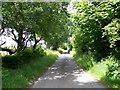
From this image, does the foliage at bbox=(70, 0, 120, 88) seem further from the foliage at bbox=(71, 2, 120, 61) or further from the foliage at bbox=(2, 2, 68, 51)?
the foliage at bbox=(2, 2, 68, 51)

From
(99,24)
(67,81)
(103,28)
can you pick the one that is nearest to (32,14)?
(67,81)

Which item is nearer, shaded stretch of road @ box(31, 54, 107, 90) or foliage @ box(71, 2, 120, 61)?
foliage @ box(71, 2, 120, 61)

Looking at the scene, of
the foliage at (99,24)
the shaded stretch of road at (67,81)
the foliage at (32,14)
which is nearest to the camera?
the foliage at (99,24)

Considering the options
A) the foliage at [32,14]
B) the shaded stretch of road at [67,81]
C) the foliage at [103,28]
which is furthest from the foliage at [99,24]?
the foliage at [32,14]

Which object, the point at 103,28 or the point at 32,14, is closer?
the point at 103,28

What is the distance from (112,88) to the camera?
11844 mm

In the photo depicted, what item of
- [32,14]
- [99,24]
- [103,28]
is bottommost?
[103,28]

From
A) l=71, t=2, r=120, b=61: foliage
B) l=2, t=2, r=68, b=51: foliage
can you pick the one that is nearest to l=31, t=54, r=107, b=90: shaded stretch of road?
l=71, t=2, r=120, b=61: foliage

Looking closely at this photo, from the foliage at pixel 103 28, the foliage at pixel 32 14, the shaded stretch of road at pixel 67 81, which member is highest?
the foliage at pixel 32 14

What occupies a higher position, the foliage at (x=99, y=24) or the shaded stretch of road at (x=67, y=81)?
the foliage at (x=99, y=24)

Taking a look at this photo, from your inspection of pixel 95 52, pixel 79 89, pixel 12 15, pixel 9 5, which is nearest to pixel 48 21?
pixel 12 15

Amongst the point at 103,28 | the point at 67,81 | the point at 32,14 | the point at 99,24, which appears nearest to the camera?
the point at 103,28

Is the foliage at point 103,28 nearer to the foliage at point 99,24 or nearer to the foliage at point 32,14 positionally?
the foliage at point 99,24

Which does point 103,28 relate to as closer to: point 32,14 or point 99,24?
point 99,24
